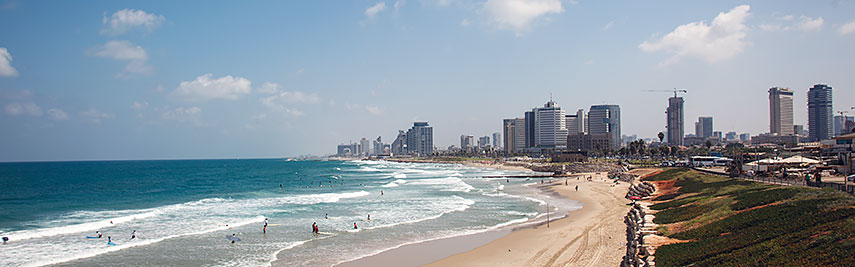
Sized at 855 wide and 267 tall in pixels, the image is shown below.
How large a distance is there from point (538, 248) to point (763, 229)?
33.0 ft

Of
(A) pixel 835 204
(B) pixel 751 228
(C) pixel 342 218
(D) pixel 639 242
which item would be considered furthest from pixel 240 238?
(A) pixel 835 204

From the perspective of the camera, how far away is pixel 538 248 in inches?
924

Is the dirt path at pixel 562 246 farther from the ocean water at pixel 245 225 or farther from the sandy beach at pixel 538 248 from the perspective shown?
the ocean water at pixel 245 225

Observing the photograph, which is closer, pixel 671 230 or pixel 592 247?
pixel 671 230

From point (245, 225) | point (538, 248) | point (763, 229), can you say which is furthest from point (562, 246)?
point (245, 225)

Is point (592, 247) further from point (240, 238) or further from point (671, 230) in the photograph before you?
point (240, 238)

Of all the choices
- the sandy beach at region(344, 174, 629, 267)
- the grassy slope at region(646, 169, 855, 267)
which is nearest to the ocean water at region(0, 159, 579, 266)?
the sandy beach at region(344, 174, 629, 267)

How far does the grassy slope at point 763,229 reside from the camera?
38.1 feet

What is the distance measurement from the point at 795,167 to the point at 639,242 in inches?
995

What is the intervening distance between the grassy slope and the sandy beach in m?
2.66

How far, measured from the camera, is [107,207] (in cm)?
4497

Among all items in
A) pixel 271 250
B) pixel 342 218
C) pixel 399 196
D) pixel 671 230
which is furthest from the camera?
pixel 399 196

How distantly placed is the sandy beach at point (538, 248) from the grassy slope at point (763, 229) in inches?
105

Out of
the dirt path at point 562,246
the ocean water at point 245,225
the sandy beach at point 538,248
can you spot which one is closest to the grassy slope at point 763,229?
the dirt path at point 562,246
